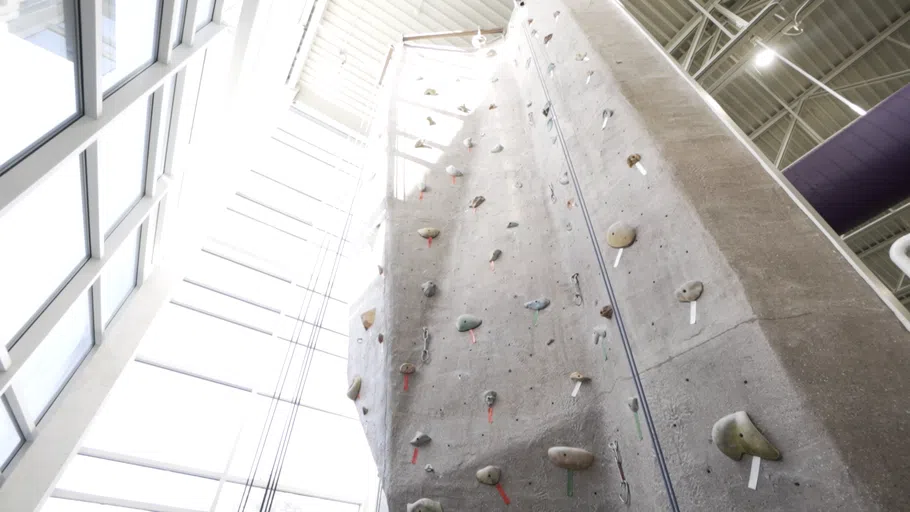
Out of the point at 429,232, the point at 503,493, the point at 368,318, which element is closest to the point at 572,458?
the point at 503,493

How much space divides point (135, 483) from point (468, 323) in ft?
14.2

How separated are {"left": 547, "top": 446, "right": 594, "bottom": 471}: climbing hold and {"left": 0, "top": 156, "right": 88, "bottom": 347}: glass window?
252 centimetres

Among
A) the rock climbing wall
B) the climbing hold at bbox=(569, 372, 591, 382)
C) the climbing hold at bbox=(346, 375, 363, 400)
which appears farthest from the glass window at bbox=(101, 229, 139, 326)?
the climbing hold at bbox=(569, 372, 591, 382)

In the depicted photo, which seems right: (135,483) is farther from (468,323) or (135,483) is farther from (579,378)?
(579,378)

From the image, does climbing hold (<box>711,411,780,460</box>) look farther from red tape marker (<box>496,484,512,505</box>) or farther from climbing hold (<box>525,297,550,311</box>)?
climbing hold (<box>525,297,550,311</box>)

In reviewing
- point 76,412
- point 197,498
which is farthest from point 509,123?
point 197,498

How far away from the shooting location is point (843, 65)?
6988 millimetres

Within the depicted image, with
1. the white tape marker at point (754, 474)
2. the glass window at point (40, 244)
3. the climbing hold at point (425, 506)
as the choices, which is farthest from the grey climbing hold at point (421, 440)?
the glass window at point (40, 244)

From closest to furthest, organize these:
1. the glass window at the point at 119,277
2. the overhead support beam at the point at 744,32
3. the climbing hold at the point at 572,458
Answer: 1. the climbing hold at the point at 572,458
2. the glass window at the point at 119,277
3. the overhead support beam at the point at 744,32

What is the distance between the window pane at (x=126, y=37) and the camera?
8.54 feet

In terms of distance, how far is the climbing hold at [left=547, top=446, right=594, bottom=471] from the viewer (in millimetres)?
2061

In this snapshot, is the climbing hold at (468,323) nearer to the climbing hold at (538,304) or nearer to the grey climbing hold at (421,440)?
the climbing hold at (538,304)

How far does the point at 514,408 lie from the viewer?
241cm

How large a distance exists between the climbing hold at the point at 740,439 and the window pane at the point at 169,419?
5029 millimetres
